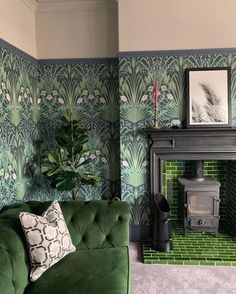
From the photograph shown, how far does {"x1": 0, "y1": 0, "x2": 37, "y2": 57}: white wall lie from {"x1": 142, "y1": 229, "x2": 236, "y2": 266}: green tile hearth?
2504 millimetres

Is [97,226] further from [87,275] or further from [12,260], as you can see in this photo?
[12,260]

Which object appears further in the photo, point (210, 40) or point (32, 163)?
point (32, 163)

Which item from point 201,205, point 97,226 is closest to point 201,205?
point 201,205

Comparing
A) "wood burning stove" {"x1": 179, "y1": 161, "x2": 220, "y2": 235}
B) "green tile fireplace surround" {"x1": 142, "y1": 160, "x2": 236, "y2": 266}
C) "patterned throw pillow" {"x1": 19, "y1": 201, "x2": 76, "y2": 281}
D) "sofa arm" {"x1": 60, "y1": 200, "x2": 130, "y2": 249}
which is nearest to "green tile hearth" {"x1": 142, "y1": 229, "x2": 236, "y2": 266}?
"green tile fireplace surround" {"x1": 142, "y1": 160, "x2": 236, "y2": 266}

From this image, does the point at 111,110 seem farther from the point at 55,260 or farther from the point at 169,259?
the point at 55,260

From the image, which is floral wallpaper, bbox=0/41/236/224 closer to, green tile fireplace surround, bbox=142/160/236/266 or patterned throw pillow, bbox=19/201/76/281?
green tile fireplace surround, bbox=142/160/236/266

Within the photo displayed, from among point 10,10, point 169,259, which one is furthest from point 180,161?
point 10,10

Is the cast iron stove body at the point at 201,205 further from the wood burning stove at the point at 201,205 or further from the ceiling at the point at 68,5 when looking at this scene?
the ceiling at the point at 68,5

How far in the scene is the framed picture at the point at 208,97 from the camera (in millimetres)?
3143

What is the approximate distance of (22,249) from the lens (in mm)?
1873

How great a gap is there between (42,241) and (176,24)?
2.55 metres

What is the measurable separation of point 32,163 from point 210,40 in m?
2.40

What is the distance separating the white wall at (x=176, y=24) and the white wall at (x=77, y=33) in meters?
0.33

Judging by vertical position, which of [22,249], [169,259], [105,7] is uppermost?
[105,7]
